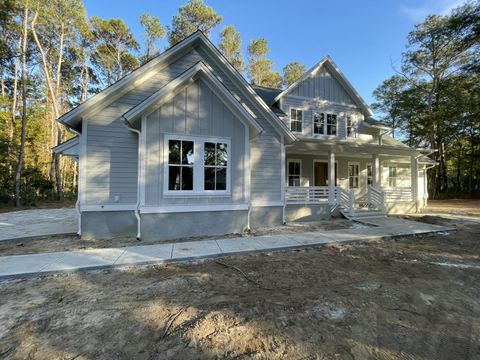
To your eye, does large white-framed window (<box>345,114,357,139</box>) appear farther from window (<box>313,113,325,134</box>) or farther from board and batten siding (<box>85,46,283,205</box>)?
board and batten siding (<box>85,46,283,205</box>)

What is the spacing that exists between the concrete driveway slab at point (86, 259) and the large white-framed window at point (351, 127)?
12.7 m

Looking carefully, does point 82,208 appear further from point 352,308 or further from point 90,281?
point 352,308

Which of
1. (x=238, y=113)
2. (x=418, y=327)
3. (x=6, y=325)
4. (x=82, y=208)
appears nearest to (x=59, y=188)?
(x=82, y=208)

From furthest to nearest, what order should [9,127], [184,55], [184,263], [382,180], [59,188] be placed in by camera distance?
Answer: [9,127]
[59,188]
[382,180]
[184,55]
[184,263]

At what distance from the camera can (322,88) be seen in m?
12.9

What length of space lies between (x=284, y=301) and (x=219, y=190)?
4.55 meters

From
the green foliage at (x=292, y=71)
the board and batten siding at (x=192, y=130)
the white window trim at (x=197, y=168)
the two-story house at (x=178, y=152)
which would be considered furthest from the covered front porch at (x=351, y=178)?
the green foliage at (x=292, y=71)

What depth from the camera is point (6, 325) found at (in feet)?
9.33

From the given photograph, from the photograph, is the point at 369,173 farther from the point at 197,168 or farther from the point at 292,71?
Answer: the point at 292,71

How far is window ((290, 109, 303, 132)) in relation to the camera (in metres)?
12.3

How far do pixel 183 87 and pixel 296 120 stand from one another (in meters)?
7.02

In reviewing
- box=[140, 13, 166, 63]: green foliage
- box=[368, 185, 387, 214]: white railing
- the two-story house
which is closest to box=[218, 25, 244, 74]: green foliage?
box=[140, 13, 166, 63]: green foliage

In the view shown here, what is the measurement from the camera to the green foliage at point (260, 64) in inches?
1061

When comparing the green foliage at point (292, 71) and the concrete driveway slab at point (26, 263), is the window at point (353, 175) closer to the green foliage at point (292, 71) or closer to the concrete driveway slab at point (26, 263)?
the concrete driveway slab at point (26, 263)
